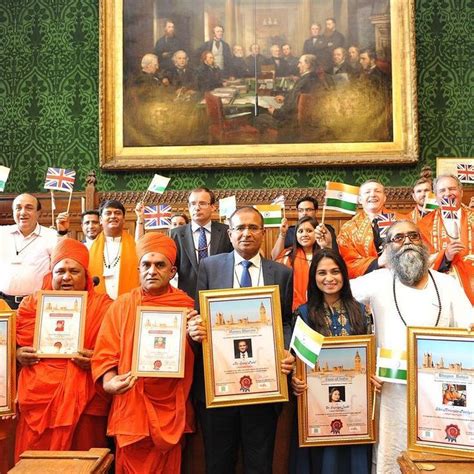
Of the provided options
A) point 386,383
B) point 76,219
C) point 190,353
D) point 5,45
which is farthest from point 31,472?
point 5,45

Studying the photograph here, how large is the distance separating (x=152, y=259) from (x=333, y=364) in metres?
1.17

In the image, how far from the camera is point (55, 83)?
748 cm

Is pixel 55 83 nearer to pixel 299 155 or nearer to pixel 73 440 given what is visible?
pixel 299 155

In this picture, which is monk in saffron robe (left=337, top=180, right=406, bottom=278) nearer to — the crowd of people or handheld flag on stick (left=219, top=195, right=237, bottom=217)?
handheld flag on stick (left=219, top=195, right=237, bottom=217)

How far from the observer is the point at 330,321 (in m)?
3.13

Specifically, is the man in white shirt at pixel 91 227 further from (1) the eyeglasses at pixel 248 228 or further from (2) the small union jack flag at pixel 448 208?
(2) the small union jack flag at pixel 448 208

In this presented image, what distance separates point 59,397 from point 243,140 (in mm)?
4914

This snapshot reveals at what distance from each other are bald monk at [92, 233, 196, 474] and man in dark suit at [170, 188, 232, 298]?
3.21ft

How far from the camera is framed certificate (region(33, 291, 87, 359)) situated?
10.1ft

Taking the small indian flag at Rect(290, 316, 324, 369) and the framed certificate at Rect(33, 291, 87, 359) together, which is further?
the framed certificate at Rect(33, 291, 87, 359)

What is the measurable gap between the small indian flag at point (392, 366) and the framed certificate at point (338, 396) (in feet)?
0.34

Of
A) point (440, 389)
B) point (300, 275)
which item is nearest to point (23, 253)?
point (300, 275)

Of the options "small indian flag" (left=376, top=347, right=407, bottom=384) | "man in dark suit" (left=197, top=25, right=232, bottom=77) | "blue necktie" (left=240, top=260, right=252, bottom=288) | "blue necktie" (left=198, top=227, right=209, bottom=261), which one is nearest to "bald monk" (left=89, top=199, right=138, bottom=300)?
"blue necktie" (left=198, top=227, right=209, bottom=261)

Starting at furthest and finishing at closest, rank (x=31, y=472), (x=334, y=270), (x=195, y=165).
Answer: (x=195, y=165) → (x=334, y=270) → (x=31, y=472)
